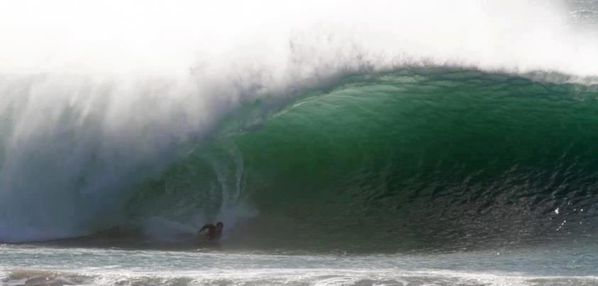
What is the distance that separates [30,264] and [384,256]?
4205 millimetres

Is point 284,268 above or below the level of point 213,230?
below

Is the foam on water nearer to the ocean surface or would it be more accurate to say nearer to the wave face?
the ocean surface

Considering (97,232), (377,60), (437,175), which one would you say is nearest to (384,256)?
(437,175)

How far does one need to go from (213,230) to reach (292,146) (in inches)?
103

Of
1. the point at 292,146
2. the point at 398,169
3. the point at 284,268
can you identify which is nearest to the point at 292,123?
the point at 292,146

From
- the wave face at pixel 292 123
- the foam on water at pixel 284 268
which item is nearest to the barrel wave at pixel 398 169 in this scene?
the wave face at pixel 292 123

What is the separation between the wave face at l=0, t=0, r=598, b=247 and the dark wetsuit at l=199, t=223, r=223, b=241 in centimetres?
19

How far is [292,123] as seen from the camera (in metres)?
14.2

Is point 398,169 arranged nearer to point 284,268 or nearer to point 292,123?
point 292,123

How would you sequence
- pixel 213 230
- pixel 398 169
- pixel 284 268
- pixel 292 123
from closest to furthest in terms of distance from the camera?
1. pixel 284 268
2. pixel 213 230
3. pixel 398 169
4. pixel 292 123

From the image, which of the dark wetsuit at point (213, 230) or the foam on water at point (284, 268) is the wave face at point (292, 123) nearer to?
the dark wetsuit at point (213, 230)

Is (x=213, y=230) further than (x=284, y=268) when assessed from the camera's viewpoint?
Yes

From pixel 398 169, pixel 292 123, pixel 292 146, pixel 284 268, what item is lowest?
pixel 284 268

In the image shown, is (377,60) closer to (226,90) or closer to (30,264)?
(226,90)
